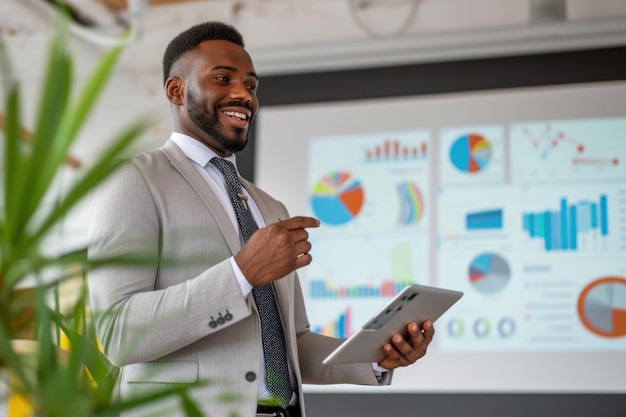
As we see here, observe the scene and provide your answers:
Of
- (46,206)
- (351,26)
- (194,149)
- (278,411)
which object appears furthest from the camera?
(351,26)

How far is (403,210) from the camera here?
15.5 feet

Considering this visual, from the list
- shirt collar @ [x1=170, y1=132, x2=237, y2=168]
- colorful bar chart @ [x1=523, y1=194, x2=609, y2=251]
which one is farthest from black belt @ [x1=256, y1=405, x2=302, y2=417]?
colorful bar chart @ [x1=523, y1=194, x2=609, y2=251]

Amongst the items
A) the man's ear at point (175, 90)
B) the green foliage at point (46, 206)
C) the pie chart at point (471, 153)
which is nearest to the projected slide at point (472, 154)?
the pie chart at point (471, 153)

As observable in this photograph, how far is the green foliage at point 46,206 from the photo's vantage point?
0.75 metres

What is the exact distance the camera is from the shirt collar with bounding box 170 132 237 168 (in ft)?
6.95

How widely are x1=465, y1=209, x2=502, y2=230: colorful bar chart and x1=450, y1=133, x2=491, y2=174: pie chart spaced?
0.80 feet

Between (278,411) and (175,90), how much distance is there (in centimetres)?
91

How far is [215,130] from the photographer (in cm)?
217

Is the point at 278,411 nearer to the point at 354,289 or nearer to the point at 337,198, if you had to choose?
the point at 354,289

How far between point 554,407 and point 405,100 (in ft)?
6.12

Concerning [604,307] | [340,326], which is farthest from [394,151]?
[604,307]

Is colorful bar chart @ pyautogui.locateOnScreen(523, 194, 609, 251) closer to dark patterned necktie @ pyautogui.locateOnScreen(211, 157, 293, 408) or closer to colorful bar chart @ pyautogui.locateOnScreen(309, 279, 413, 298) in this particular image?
colorful bar chart @ pyautogui.locateOnScreen(309, 279, 413, 298)

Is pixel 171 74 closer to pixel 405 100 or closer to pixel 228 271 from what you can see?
pixel 228 271

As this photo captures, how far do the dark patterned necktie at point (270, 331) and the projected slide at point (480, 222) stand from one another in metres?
2.63
